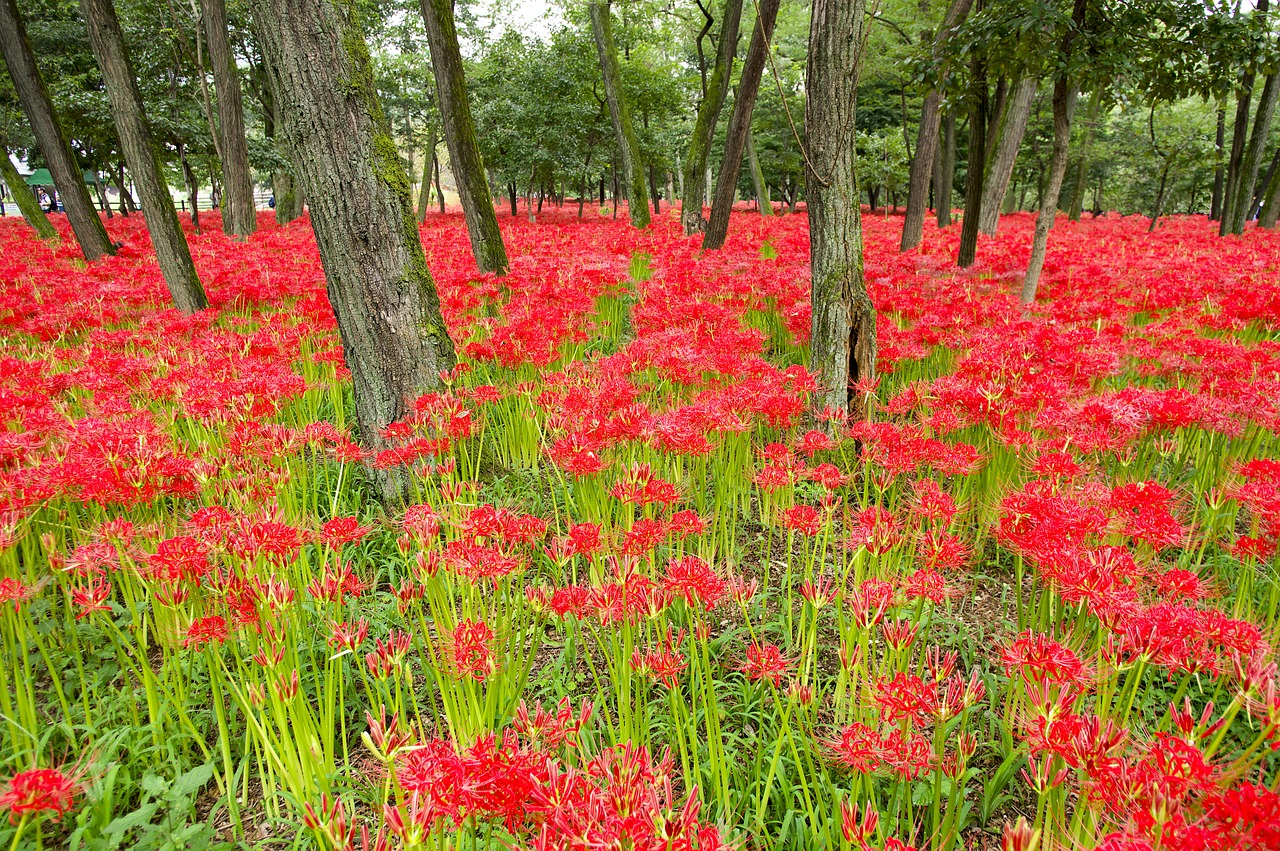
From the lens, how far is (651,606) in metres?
1.75

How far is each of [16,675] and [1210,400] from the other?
5.23 metres

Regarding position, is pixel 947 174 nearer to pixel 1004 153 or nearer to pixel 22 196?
pixel 1004 153

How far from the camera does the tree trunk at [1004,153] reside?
41.3 ft

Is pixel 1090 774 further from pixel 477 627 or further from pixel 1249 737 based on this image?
pixel 1249 737

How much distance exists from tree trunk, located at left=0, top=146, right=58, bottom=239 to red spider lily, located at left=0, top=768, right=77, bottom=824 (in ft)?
47.8

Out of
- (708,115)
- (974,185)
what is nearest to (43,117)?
(708,115)

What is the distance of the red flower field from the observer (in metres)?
1.42

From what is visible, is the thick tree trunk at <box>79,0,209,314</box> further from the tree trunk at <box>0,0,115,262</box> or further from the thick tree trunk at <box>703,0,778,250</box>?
the thick tree trunk at <box>703,0,778,250</box>

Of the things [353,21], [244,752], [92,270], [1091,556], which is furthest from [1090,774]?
[92,270]

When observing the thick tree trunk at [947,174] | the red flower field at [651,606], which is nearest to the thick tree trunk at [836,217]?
the red flower field at [651,606]

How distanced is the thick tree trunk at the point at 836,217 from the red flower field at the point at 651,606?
299 millimetres

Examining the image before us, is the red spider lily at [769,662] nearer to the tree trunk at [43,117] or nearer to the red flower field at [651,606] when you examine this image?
the red flower field at [651,606]

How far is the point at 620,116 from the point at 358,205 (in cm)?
1211

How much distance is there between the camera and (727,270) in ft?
25.7
